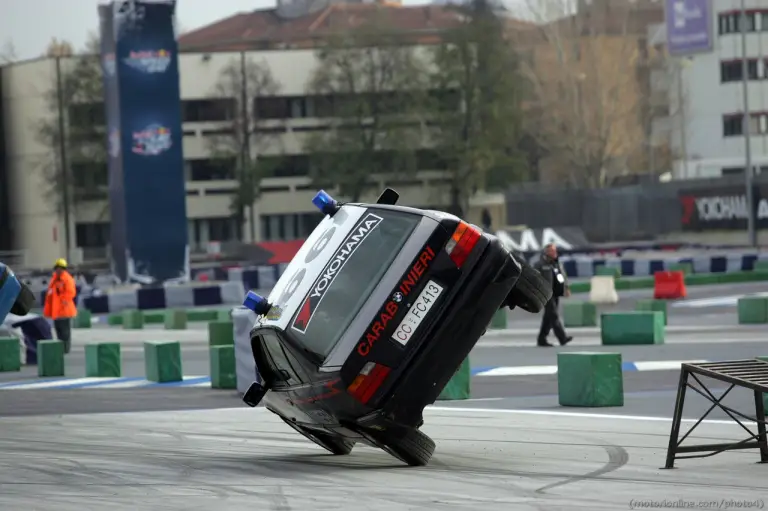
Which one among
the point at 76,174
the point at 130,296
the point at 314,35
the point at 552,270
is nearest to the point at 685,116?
the point at 314,35

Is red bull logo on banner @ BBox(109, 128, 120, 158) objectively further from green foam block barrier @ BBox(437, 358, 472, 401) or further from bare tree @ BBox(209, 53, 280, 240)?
bare tree @ BBox(209, 53, 280, 240)

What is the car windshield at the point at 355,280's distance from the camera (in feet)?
36.0

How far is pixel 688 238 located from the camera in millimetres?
68938

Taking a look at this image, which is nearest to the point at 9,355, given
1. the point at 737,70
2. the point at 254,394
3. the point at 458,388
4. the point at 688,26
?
the point at 458,388

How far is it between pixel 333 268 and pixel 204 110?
89.4m

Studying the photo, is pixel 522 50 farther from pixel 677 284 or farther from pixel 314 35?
pixel 677 284

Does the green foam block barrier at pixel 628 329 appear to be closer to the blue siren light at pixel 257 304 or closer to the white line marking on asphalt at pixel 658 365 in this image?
the white line marking on asphalt at pixel 658 365

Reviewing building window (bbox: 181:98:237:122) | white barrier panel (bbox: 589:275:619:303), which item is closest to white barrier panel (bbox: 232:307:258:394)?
white barrier panel (bbox: 589:275:619:303)

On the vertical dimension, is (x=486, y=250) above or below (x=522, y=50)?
below

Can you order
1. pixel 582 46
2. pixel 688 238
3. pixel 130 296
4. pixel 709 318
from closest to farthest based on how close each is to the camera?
1. pixel 709 318
2. pixel 130 296
3. pixel 688 238
4. pixel 582 46

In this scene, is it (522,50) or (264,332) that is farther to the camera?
(522,50)

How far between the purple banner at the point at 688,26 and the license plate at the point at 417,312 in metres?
66.7

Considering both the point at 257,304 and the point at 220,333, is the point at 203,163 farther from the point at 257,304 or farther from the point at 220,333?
the point at 257,304

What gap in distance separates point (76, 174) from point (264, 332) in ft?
271
